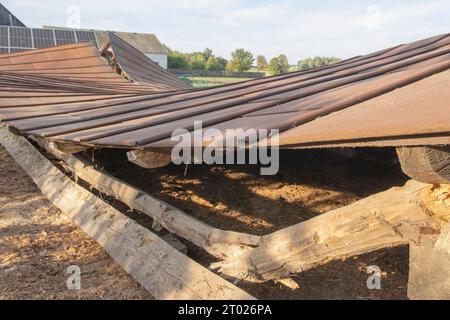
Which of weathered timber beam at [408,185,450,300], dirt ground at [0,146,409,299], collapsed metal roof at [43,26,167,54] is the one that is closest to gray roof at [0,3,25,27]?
collapsed metal roof at [43,26,167,54]

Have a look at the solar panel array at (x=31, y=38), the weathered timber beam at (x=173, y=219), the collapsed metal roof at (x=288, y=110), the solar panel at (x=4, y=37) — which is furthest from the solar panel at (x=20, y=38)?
the weathered timber beam at (x=173, y=219)

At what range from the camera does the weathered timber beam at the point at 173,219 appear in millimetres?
2871

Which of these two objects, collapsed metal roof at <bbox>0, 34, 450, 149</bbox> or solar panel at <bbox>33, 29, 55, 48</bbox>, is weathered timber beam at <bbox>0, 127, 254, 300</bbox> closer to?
collapsed metal roof at <bbox>0, 34, 450, 149</bbox>

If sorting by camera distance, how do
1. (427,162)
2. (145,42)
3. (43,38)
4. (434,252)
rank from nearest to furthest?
(427,162) → (434,252) → (43,38) → (145,42)

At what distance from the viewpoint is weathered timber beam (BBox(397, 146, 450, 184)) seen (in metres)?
1.53

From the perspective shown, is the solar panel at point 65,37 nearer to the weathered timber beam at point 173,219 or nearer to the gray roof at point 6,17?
the gray roof at point 6,17

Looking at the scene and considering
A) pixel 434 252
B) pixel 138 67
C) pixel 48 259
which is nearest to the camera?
pixel 434 252

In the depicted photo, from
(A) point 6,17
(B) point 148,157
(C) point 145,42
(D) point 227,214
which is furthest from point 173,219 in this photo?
(C) point 145,42

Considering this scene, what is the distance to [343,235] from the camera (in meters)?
2.14

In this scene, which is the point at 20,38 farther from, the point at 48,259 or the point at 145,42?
the point at 145,42

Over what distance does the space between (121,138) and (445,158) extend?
6.01 ft

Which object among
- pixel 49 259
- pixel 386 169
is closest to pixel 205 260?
pixel 49 259

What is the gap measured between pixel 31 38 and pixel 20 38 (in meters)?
0.42

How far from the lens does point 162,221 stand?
359 centimetres
